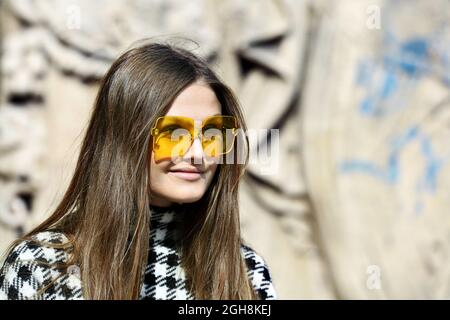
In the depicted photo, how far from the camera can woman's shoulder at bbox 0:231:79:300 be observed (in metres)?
1.14

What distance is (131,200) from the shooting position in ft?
3.91

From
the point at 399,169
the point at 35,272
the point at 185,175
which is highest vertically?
the point at 399,169

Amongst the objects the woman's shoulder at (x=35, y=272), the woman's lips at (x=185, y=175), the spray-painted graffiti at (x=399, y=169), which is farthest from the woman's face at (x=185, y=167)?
the spray-painted graffiti at (x=399, y=169)

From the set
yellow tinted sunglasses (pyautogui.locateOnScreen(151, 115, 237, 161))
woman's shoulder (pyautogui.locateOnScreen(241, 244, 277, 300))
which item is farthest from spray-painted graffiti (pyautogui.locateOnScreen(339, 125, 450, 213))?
yellow tinted sunglasses (pyautogui.locateOnScreen(151, 115, 237, 161))

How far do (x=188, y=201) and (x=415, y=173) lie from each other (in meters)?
2.59

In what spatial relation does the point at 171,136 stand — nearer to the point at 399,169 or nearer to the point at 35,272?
the point at 35,272

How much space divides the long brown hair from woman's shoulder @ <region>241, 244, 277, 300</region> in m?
0.03

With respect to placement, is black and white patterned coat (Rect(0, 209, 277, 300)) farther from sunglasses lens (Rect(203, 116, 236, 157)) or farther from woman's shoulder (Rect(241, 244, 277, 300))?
sunglasses lens (Rect(203, 116, 236, 157))

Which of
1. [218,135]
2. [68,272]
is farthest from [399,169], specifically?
[68,272]

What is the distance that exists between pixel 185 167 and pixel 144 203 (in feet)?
0.24

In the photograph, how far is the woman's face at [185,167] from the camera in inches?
47.1
